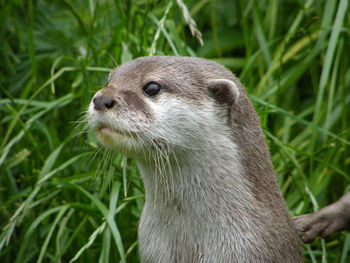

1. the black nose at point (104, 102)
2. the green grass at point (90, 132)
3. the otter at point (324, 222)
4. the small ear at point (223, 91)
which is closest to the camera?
the black nose at point (104, 102)

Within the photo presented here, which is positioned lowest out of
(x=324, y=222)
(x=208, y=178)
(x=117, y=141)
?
(x=324, y=222)

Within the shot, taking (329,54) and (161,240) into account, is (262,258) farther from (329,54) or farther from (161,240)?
(329,54)

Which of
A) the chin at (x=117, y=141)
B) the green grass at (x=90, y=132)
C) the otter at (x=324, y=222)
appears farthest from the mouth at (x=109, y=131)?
the otter at (x=324, y=222)

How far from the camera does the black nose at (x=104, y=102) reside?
2.11 metres

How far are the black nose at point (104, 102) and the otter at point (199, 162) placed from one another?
2 cm

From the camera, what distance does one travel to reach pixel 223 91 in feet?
7.42

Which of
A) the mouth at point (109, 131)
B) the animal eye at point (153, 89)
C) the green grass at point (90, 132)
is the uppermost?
the animal eye at point (153, 89)

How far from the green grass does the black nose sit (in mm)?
322

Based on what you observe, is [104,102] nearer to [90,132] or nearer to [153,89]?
[153,89]

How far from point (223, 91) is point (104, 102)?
46 centimetres

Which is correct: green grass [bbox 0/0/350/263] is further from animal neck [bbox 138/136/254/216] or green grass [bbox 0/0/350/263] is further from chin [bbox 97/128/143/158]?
animal neck [bbox 138/136/254/216]

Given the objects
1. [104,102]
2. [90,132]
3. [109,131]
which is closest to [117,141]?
[109,131]

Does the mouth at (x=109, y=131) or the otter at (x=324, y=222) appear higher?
the mouth at (x=109, y=131)

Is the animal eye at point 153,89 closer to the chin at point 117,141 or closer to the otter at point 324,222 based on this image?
the chin at point 117,141
